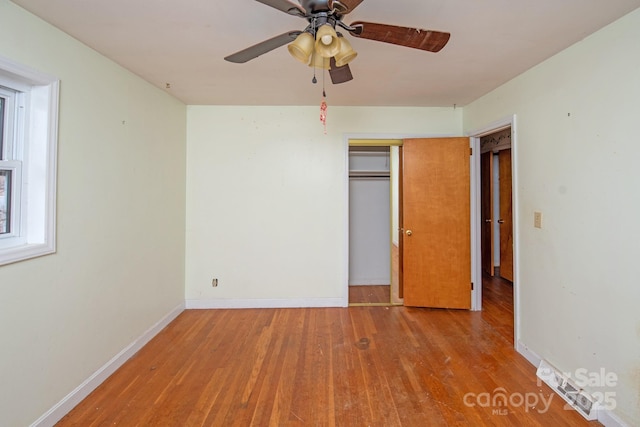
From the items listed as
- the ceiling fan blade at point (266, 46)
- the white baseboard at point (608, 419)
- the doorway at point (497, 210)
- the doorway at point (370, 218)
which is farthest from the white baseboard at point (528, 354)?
the ceiling fan blade at point (266, 46)

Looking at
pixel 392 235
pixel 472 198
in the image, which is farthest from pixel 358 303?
pixel 472 198

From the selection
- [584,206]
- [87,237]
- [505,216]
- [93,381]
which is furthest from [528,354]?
[87,237]

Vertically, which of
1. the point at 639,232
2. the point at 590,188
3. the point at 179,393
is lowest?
the point at 179,393

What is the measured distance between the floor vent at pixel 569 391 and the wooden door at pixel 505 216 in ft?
8.33

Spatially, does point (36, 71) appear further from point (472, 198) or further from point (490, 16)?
point (472, 198)

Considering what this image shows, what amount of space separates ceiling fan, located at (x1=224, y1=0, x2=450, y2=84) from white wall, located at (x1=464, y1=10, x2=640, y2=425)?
3.88ft

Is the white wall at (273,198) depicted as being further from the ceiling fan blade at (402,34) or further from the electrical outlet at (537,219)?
the ceiling fan blade at (402,34)

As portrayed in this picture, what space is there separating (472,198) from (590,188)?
1458 mm

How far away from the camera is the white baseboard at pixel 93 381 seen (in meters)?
1.69

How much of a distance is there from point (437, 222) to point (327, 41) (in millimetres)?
2569

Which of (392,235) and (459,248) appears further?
(392,235)

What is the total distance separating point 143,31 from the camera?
1820mm

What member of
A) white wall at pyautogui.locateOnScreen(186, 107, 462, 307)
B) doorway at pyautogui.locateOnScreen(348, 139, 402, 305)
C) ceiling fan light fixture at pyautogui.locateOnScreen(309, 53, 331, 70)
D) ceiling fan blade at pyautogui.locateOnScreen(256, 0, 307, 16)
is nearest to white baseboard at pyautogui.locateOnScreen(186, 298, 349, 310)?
white wall at pyautogui.locateOnScreen(186, 107, 462, 307)

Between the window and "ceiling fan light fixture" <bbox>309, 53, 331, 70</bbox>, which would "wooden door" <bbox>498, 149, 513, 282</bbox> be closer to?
"ceiling fan light fixture" <bbox>309, 53, 331, 70</bbox>
